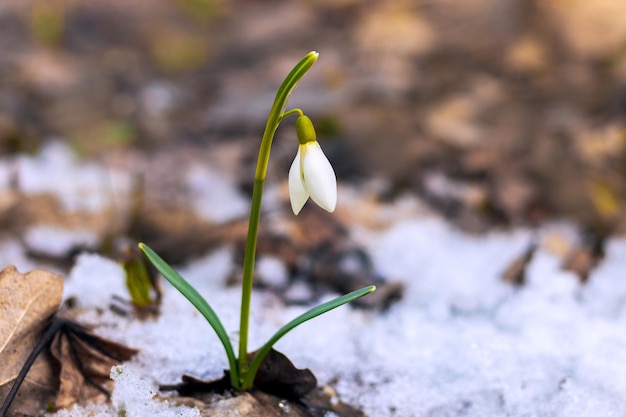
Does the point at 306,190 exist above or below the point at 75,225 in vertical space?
below

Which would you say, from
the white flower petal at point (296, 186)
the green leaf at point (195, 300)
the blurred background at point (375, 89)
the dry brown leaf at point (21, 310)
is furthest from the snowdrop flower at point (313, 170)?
the blurred background at point (375, 89)

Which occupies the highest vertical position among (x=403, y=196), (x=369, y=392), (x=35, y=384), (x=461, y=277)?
(x=403, y=196)

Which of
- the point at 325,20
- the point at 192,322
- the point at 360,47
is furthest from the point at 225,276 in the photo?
the point at 325,20

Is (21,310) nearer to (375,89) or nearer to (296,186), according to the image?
(296,186)

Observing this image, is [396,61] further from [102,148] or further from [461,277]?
[461,277]

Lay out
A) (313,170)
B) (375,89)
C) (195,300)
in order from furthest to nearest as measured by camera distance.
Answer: (375,89) → (195,300) → (313,170)

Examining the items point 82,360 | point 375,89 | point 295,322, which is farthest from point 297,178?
point 375,89
